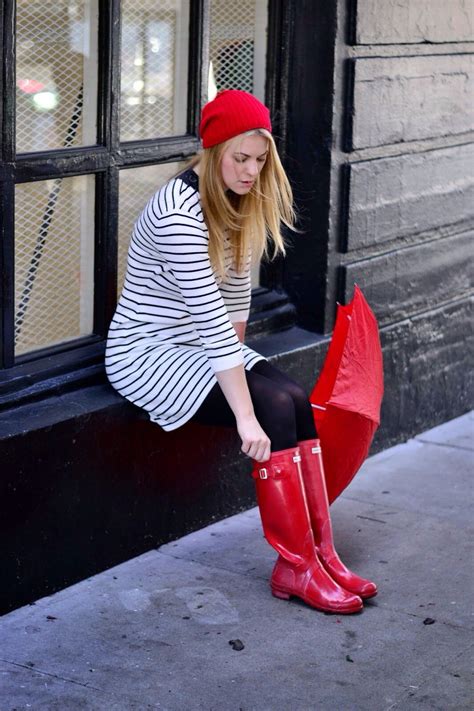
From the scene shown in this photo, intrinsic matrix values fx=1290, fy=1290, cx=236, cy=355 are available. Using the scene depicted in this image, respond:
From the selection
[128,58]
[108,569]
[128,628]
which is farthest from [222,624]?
[128,58]

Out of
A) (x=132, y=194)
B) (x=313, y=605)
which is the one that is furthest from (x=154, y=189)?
(x=313, y=605)

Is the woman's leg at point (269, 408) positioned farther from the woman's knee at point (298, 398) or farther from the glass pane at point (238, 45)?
the glass pane at point (238, 45)

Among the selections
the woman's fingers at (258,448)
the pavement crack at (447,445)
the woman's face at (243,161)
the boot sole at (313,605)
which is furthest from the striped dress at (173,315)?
the pavement crack at (447,445)

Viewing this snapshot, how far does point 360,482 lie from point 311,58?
169 centimetres

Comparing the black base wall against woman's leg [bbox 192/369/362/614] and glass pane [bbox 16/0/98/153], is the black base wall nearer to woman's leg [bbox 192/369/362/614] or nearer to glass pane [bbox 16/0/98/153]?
woman's leg [bbox 192/369/362/614]

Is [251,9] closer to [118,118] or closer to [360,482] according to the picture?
[118,118]

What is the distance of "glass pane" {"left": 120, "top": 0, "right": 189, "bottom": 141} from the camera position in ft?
14.1

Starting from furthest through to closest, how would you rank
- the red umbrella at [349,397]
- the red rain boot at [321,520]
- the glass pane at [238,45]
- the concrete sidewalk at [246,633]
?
the glass pane at [238,45] < the red umbrella at [349,397] < the red rain boot at [321,520] < the concrete sidewalk at [246,633]

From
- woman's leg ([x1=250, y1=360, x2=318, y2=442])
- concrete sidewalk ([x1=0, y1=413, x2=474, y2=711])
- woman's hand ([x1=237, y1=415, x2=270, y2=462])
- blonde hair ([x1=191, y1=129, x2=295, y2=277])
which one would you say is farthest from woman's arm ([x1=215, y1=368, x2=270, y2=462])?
concrete sidewalk ([x1=0, y1=413, x2=474, y2=711])

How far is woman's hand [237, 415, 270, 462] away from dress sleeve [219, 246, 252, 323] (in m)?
0.54

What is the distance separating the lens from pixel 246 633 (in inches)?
150

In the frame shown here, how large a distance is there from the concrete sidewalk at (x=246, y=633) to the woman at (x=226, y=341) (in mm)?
163

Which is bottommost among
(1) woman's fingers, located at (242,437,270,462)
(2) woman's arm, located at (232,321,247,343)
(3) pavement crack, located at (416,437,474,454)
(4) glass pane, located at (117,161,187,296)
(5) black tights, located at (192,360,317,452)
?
(3) pavement crack, located at (416,437,474,454)

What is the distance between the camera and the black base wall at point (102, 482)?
3.87 m
